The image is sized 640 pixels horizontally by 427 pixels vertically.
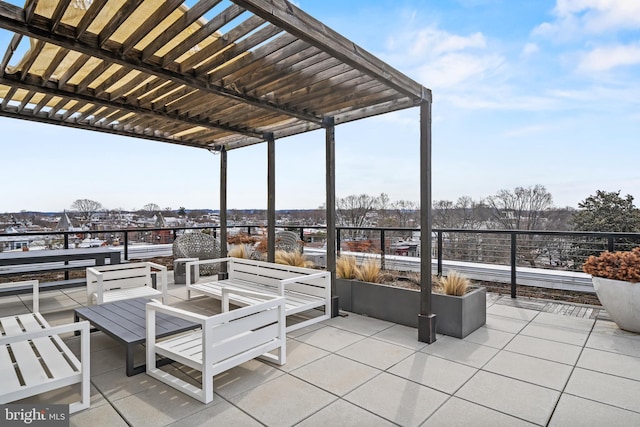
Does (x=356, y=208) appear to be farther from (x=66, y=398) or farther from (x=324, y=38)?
(x=66, y=398)

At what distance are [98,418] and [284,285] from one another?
194 centimetres

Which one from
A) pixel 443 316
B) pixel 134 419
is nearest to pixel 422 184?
pixel 443 316

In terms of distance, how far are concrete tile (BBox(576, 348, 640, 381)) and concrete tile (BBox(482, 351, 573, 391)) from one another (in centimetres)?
20

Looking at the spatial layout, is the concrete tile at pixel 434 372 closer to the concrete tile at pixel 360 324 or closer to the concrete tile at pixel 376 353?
the concrete tile at pixel 376 353

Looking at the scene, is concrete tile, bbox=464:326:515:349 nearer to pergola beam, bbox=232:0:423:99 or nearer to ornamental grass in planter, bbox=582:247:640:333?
ornamental grass in planter, bbox=582:247:640:333

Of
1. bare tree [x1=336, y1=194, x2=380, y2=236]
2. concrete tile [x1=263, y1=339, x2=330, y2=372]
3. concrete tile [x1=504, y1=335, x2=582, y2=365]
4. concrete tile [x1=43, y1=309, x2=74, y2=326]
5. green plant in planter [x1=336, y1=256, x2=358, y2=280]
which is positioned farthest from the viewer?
bare tree [x1=336, y1=194, x2=380, y2=236]

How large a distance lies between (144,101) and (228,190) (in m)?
2.24

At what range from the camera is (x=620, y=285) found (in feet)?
10.9

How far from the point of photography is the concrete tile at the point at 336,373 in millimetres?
2324

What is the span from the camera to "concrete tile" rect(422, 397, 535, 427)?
189 centimetres

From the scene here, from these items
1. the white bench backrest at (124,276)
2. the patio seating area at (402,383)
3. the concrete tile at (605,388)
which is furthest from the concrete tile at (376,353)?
the white bench backrest at (124,276)

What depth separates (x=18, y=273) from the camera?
4.45 meters

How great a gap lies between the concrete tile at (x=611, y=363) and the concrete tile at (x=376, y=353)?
51.6 inches

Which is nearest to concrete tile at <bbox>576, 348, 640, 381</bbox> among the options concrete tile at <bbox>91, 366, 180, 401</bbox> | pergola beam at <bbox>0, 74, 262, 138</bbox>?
concrete tile at <bbox>91, 366, 180, 401</bbox>
